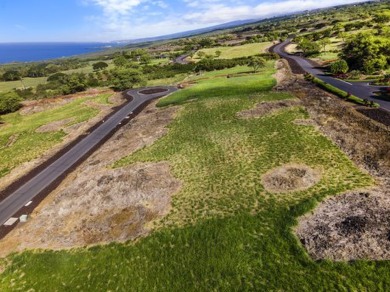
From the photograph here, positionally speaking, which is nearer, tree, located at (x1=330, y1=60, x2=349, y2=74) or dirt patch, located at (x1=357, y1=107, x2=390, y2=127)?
dirt patch, located at (x1=357, y1=107, x2=390, y2=127)

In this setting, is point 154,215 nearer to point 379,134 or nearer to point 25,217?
point 25,217

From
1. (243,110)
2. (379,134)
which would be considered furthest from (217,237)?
(243,110)

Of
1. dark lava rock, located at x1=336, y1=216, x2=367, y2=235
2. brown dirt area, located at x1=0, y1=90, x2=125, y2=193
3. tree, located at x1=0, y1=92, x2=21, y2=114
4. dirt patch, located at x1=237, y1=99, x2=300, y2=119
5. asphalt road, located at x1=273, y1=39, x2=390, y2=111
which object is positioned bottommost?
asphalt road, located at x1=273, y1=39, x2=390, y2=111

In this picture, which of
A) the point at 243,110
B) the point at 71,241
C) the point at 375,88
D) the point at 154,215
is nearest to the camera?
the point at 71,241

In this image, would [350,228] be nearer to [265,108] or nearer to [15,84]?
[265,108]

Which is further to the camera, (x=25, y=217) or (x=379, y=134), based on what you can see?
(x=379, y=134)

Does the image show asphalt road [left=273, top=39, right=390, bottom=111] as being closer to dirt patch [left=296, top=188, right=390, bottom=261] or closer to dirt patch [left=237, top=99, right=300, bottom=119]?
dirt patch [left=237, top=99, right=300, bottom=119]

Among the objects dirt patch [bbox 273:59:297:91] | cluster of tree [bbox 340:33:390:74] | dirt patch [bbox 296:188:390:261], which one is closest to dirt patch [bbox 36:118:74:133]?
dirt patch [bbox 273:59:297:91]
